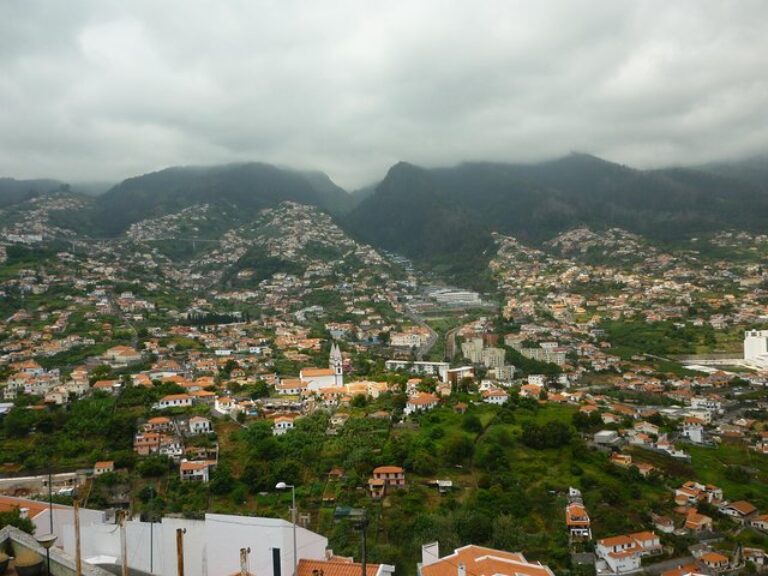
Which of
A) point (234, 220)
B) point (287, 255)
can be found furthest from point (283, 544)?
point (234, 220)

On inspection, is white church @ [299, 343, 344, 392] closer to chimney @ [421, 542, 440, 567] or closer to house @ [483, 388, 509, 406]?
house @ [483, 388, 509, 406]

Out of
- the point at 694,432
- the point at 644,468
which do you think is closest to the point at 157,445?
the point at 644,468

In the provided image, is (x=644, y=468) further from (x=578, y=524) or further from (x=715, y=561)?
(x=578, y=524)

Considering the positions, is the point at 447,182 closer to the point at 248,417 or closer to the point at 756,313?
the point at 756,313

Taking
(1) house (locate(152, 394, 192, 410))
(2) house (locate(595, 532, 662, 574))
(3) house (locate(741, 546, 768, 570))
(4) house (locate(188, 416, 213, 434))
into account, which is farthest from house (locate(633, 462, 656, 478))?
(1) house (locate(152, 394, 192, 410))

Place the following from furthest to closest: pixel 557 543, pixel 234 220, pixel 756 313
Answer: pixel 234 220
pixel 756 313
pixel 557 543
